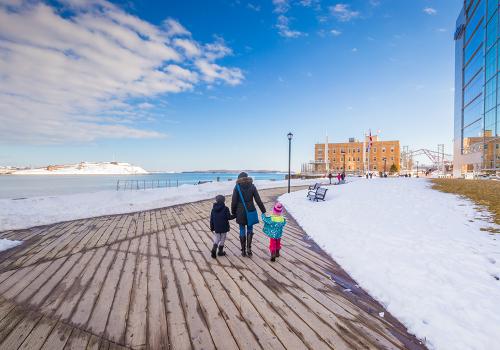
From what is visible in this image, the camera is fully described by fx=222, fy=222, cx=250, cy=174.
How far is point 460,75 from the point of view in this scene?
1353 inches

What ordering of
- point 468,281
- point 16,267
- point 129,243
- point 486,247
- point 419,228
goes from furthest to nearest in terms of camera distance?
point 419,228, point 129,243, point 486,247, point 16,267, point 468,281

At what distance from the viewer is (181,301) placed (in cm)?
347

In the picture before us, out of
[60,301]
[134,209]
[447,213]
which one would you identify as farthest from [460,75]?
[60,301]

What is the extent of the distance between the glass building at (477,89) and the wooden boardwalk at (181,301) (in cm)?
3202

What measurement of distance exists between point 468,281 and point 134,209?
514 inches

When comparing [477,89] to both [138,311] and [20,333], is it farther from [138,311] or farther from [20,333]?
[20,333]

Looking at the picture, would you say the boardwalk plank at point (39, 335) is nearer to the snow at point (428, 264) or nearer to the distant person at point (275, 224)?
the distant person at point (275, 224)

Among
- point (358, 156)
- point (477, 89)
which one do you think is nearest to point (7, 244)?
point (477, 89)

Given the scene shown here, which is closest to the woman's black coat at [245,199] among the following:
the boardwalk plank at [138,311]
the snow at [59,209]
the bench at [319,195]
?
the boardwalk plank at [138,311]

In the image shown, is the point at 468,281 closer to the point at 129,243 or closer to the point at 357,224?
the point at 357,224

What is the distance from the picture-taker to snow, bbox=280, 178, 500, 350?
296cm

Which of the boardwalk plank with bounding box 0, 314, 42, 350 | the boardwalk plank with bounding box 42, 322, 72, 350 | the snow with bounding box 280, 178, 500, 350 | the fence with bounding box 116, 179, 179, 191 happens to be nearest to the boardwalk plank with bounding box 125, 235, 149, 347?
the boardwalk plank with bounding box 42, 322, 72, 350

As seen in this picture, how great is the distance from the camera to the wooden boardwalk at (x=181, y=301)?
8.85 feet

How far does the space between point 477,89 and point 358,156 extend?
213ft
